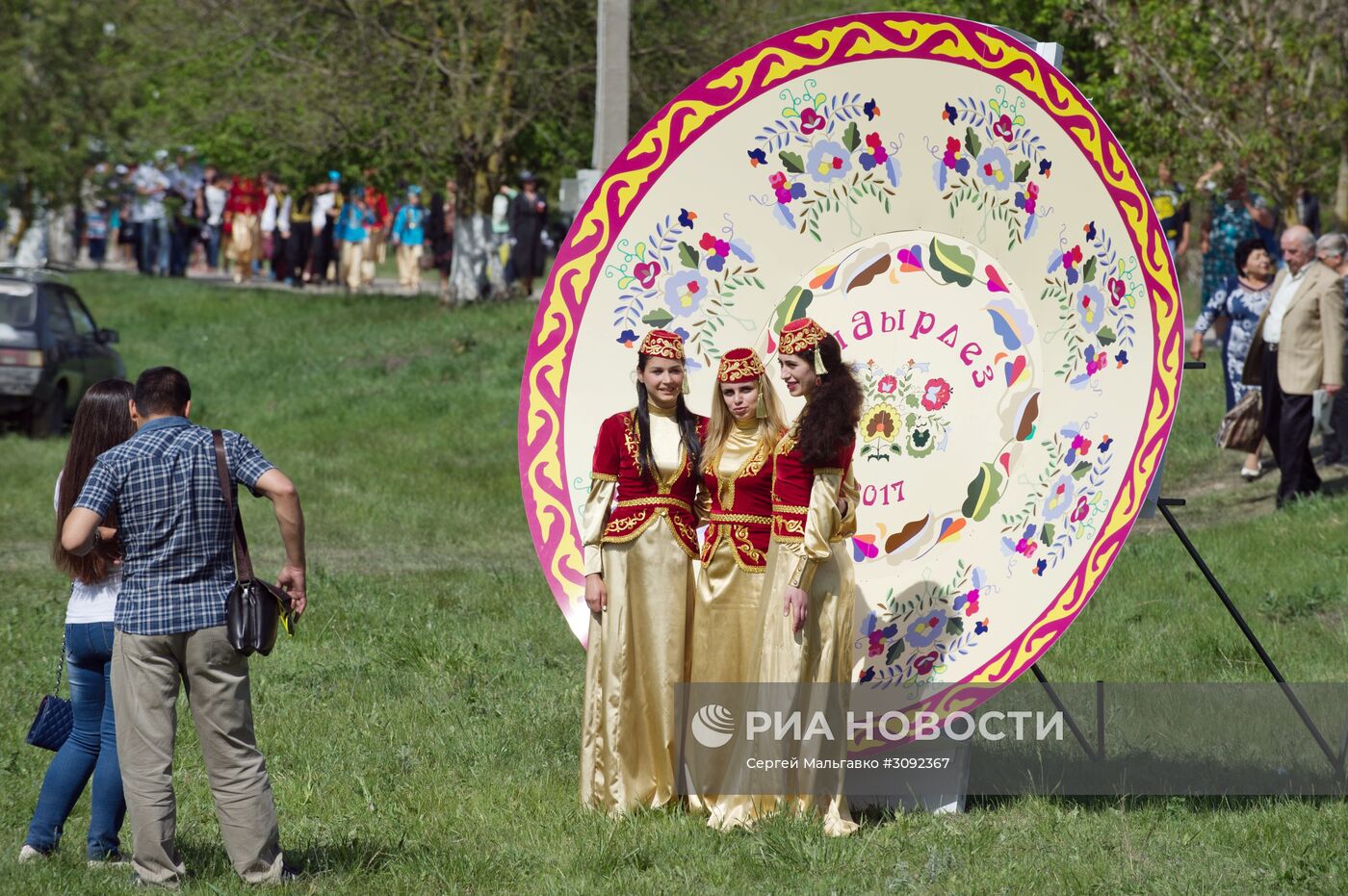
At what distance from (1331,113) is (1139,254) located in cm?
1193

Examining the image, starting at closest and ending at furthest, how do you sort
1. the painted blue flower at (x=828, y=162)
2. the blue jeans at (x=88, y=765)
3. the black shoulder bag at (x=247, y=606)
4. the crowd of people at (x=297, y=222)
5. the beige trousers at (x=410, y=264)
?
the black shoulder bag at (x=247, y=606), the blue jeans at (x=88, y=765), the painted blue flower at (x=828, y=162), the crowd of people at (x=297, y=222), the beige trousers at (x=410, y=264)

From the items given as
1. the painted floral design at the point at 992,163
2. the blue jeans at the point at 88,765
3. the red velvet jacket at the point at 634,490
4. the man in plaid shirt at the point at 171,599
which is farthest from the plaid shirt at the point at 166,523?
the painted floral design at the point at 992,163

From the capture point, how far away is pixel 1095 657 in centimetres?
1047

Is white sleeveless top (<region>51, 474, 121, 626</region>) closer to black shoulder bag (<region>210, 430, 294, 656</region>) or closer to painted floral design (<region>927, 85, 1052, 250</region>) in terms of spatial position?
black shoulder bag (<region>210, 430, 294, 656</region>)

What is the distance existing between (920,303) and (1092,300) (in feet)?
2.34

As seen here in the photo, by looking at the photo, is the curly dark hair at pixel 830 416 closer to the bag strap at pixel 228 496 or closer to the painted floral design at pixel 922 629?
the painted floral design at pixel 922 629

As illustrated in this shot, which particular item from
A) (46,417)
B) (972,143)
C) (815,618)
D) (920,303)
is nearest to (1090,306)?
(920,303)

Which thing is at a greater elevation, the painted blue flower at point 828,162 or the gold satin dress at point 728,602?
the painted blue flower at point 828,162

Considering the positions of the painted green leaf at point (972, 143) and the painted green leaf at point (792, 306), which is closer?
the painted green leaf at point (972, 143)

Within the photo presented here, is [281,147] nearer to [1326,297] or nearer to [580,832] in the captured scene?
[1326,297]

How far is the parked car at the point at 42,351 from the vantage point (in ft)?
63.1

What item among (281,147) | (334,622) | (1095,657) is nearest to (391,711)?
(334,622)

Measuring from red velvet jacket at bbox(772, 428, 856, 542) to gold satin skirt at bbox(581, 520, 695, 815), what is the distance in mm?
494

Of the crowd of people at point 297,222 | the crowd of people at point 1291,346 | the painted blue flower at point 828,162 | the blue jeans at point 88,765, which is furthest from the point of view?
the crowd of people at point 297,222
